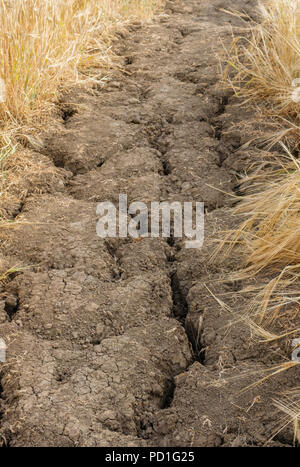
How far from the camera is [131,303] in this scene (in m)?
1.85

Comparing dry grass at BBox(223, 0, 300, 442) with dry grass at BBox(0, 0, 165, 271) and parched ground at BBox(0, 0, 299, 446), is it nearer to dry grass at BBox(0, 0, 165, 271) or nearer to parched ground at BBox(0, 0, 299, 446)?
parched ground at BBox(0, 0, 299, 446)

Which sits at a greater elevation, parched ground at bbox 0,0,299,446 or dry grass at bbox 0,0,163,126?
dry grass at bbox 0,0,163,126

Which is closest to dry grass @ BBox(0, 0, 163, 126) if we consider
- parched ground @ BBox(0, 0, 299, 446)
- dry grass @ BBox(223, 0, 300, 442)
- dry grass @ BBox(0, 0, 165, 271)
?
dry grass @ BBox(0, 0, 165, 271)

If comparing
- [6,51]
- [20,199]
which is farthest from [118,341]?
[6,51]

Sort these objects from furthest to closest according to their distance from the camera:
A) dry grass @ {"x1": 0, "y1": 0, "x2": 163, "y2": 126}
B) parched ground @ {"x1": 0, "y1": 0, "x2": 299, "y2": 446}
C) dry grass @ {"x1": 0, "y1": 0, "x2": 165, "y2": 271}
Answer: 1. dry grass @ {"x1": 0, "y1": 0, "x2": 163, "y2": 126}
2. dry grass @ {"x1": 0, "y1": 0, "x2": 165, "y2": 271}
3. parched ground @ {"x1": 0, "y1": 0, "x2": 299, "y2": 446}

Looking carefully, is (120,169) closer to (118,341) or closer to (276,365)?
(118,341)

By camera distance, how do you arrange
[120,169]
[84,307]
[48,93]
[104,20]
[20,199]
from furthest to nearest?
[104,20] < [48,93] < [120,169] < [20,199] < [84,307]

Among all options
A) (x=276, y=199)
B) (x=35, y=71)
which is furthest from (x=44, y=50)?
(x=276, y=199)

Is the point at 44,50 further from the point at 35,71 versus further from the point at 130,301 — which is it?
the point at 130,301

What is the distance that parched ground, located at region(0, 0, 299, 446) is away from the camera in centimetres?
148

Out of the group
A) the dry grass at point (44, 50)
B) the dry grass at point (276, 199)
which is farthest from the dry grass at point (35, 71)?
the dry grass at point (276, 199)

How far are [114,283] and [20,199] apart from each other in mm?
629

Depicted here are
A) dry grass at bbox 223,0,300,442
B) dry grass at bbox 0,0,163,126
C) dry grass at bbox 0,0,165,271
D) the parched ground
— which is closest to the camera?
the parched ground

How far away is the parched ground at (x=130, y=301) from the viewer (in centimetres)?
148
